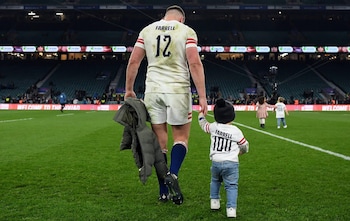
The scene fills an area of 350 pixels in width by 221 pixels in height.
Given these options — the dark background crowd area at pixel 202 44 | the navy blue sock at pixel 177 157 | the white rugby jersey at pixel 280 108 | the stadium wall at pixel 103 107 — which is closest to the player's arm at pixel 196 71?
the navy blue sock at pixel 177 157

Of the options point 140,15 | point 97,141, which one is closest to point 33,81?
point 140,15

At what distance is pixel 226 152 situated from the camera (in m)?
4.17

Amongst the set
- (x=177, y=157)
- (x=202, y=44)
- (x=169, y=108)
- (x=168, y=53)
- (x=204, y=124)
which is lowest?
(x=177, y=157)

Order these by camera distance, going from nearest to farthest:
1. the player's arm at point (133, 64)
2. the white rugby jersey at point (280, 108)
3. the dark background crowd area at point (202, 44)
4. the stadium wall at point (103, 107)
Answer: the player's arm at point (133, 64) → the white rugby jersey at point (280, 108) → the stadium wall at point (103, 107) → the dark background crowd area at point (202, 44)

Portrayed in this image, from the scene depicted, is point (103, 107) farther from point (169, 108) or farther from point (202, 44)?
point (169, 108)

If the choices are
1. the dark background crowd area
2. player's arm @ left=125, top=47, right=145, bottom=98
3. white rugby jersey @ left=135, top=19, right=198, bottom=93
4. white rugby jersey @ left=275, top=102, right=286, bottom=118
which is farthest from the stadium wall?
white rugby jersey @ left=135, top=19, right=198, bottom=93

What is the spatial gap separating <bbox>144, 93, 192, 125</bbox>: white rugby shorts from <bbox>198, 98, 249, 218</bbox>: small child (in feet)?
→ 1.28

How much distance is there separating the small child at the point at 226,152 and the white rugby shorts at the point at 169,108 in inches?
15.3

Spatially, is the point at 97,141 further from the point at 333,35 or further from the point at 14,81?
the point at 333,35

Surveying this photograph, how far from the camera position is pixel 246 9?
45250 millimetres

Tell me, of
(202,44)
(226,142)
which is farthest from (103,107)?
(226,142)

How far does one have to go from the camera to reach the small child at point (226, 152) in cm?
410

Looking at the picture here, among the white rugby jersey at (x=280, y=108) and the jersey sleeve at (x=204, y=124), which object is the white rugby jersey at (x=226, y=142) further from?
the white rugby jersey at (x=280, y=108)

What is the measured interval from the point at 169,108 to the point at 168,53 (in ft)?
2.07
